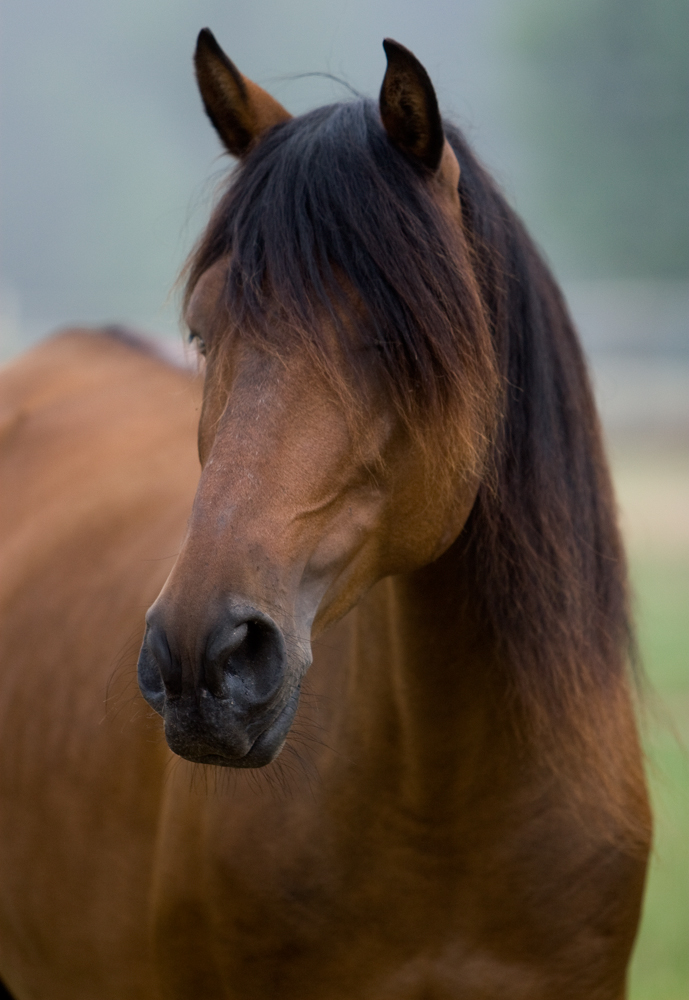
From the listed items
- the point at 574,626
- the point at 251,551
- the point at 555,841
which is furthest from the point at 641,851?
the point at 251,551

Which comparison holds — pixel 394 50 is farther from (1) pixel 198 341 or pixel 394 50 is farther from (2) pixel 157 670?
(2) pixel 157 670

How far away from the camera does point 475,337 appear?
57.5 inches

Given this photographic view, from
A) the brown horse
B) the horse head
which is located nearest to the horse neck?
the brown horse

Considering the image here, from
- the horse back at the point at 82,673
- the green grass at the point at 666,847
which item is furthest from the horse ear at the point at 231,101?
the green grass at the point at 666,847

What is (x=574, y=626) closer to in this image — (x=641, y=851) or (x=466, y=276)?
(x=641, y=851)

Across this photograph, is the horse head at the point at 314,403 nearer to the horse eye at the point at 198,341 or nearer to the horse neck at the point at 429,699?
the horse eye at the point at 198,341

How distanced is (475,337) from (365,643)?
616mm

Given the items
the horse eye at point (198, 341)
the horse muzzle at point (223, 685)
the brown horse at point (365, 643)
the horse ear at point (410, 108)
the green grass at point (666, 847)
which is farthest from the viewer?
the green grass at point (666, 847)

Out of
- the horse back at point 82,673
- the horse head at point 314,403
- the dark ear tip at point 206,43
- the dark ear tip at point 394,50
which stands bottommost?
the horse back at point 82,673

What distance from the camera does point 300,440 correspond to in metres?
1.30

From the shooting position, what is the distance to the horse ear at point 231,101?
160 cm

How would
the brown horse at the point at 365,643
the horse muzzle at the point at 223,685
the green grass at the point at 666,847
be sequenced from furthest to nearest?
the green grass at the point at 666,847 < the brown horse at the point at 365,643 < the horse muzzle at the point at 223,685

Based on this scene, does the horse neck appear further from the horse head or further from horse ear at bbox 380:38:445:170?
horse ear at bbox 380:38:445:170

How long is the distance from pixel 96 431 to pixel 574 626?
6.55 feet
